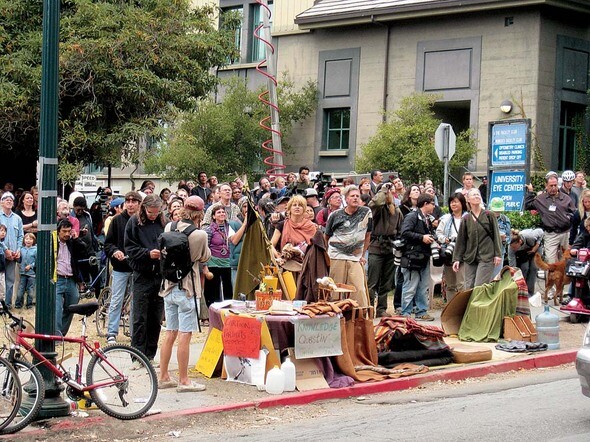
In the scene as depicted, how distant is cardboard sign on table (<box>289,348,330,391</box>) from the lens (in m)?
10.9

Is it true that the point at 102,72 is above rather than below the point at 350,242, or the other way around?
above

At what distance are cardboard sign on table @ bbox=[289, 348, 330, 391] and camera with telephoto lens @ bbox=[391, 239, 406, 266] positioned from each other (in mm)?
5046

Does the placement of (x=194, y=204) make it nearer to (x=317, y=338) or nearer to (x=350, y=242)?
(x=317, y=338)

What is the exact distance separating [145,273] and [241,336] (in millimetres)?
1557

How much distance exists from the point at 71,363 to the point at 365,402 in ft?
10.3

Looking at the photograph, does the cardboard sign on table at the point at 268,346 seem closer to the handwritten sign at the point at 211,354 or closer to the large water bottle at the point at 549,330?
the handwritten sign at the point at 211,354

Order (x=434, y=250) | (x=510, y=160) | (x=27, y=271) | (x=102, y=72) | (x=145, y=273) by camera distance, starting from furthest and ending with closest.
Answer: (x=102, y=72), (x=510, y=160), (x=27, y=271), (x=434, y=250), (x=145, y=273)

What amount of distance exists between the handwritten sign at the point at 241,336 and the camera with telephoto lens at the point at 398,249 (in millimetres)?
5262

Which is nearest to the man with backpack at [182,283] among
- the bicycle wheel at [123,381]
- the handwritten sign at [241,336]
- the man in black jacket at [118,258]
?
the handwritten sign at [241,336]

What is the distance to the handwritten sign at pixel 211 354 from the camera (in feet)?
37.8

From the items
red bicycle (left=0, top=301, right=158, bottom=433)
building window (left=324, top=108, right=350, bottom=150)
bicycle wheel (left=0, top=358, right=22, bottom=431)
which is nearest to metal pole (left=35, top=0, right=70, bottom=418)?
red bicycle (left=0, top=301, right=158, bottom=433)

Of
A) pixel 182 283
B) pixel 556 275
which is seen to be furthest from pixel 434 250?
pixel 182 283

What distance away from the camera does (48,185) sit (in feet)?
30.7

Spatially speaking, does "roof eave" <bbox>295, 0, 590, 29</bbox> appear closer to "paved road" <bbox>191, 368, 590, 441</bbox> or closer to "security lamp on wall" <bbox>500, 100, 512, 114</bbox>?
"security lamp on wall" <bbox>500, 100, 512, 114</bbox>
